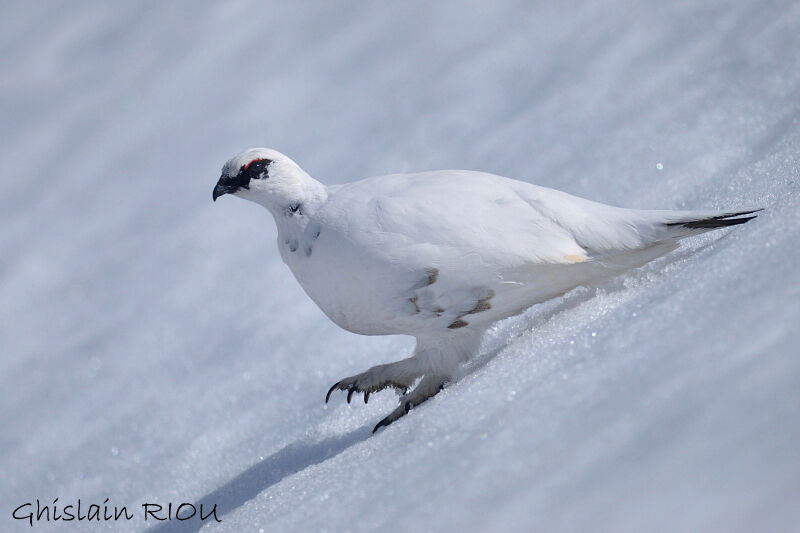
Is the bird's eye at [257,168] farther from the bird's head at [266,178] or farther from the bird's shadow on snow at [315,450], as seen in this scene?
the bird's shadow on snow at [315,450]

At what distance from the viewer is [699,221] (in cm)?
221

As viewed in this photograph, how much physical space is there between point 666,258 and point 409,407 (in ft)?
2.68

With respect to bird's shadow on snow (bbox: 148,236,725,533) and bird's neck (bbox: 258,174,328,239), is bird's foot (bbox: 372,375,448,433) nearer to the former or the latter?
bird's shadow on snow (bbox: 148,236,725,533)

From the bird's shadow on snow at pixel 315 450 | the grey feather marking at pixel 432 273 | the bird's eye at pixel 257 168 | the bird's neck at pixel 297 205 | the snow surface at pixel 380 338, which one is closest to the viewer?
the snow surface at pixel 380 338

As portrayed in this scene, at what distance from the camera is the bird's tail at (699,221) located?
2.21 m

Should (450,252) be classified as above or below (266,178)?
below

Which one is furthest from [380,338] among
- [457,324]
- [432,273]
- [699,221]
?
[699,221]

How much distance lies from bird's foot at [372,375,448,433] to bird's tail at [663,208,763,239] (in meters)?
0.73

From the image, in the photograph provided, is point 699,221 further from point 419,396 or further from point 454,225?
point 419,396

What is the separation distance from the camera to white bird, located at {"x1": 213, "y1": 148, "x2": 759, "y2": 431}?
217 cm

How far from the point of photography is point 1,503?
3195 millimetres

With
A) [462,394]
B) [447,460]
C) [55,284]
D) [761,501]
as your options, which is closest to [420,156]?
[55,284]

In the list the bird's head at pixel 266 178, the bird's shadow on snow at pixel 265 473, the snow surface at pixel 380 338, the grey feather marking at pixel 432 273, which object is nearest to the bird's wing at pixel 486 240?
the grey feather marking at pixel 432 273

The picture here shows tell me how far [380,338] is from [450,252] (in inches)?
48.3
